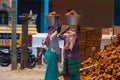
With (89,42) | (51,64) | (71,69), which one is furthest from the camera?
(89,42)

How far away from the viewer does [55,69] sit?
378 inches

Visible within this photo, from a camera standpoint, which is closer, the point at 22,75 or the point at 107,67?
the point at 107,67

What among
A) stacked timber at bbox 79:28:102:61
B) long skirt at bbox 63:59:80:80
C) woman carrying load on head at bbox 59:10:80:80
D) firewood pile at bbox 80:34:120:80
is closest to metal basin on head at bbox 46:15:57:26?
woman carrying load on head at bbox 59:10:80:80

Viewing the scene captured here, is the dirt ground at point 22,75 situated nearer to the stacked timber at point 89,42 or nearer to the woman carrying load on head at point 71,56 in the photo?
the stacked timber at point 89,42

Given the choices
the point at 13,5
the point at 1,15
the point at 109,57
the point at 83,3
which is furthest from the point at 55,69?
the point at 1,15

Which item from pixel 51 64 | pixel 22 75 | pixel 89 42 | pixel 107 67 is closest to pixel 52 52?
pixel 51 64

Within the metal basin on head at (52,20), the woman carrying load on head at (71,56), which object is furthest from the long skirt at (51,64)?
the metal basin on head at (52,20)

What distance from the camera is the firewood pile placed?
35.0 ft

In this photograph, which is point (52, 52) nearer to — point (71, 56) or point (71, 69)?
point (71, 56)

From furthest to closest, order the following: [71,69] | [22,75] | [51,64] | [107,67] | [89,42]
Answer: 1. [89,42]
2. [22,75]
3. [107,67]
4. [51,64]
5. [71,69]

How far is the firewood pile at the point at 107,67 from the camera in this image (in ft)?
35.0

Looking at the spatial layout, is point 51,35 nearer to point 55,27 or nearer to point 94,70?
point 55,27

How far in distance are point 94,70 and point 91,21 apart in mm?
2899

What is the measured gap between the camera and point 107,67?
36.1 ft
